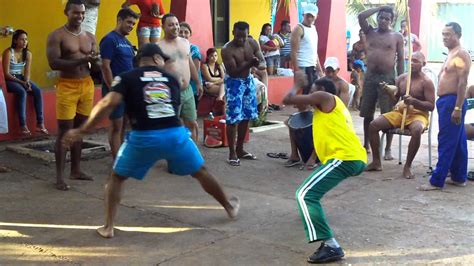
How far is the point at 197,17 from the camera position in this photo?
1091cm

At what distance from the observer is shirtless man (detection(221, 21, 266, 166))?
293 inches

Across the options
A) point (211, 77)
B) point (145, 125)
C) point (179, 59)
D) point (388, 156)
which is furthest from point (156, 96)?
point (211, 77)

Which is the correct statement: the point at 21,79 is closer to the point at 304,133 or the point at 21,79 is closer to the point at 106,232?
the point at 304,133

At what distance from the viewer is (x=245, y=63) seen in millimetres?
7449

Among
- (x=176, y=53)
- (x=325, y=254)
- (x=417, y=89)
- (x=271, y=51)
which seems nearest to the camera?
(x=325, y=254)

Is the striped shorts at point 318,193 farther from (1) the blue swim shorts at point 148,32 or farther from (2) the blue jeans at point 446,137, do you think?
(1) the blue swim shorts at point 148,32

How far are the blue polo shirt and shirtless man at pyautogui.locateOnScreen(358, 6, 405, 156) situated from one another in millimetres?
3038

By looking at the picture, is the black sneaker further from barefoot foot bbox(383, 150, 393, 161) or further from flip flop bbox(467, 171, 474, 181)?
barefoot foot bbox(383, 150, 393, 161)

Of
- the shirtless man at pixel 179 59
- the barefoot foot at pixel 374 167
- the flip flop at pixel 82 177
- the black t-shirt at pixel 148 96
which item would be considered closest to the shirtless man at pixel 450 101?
the barefoot foot at pixel 374 167

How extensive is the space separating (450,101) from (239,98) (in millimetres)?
2520

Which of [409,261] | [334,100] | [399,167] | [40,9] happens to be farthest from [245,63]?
[40,9]

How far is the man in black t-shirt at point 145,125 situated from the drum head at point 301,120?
2868 mm

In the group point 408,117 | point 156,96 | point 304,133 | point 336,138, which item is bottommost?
point 304,133

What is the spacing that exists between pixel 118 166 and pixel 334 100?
1730 millimetres
